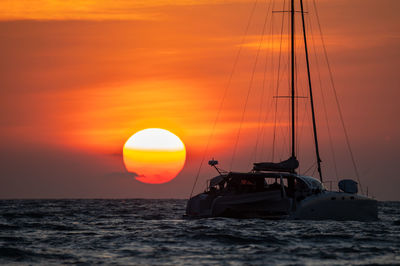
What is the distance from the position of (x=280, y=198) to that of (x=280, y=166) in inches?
180

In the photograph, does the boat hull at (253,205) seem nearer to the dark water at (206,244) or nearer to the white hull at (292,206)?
the white hull at (292,206)

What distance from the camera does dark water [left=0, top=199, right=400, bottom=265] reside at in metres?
23.6

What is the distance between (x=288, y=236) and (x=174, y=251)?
6.61 meters

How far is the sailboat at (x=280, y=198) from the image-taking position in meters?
39.1


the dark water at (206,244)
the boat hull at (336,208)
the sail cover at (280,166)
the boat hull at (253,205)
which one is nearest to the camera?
the dark water at (206,244)

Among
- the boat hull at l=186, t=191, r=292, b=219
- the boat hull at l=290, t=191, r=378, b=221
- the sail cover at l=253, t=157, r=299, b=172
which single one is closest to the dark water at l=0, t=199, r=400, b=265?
the boat hull at l=290, t=191, r=378, b=221

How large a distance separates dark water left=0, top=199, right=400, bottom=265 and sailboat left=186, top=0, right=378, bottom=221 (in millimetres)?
1836

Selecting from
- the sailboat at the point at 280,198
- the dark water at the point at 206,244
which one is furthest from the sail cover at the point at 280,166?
the dark water at the point at 206,244

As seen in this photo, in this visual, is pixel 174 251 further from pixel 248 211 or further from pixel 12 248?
pixel 248 211

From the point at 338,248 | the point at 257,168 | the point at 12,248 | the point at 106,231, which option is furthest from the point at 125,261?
the point at 257,168

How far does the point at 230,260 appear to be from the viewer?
913 inches

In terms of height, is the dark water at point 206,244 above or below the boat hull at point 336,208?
below

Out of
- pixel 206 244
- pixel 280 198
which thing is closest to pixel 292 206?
pixel 280 198

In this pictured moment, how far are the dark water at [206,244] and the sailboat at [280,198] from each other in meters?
1.84
